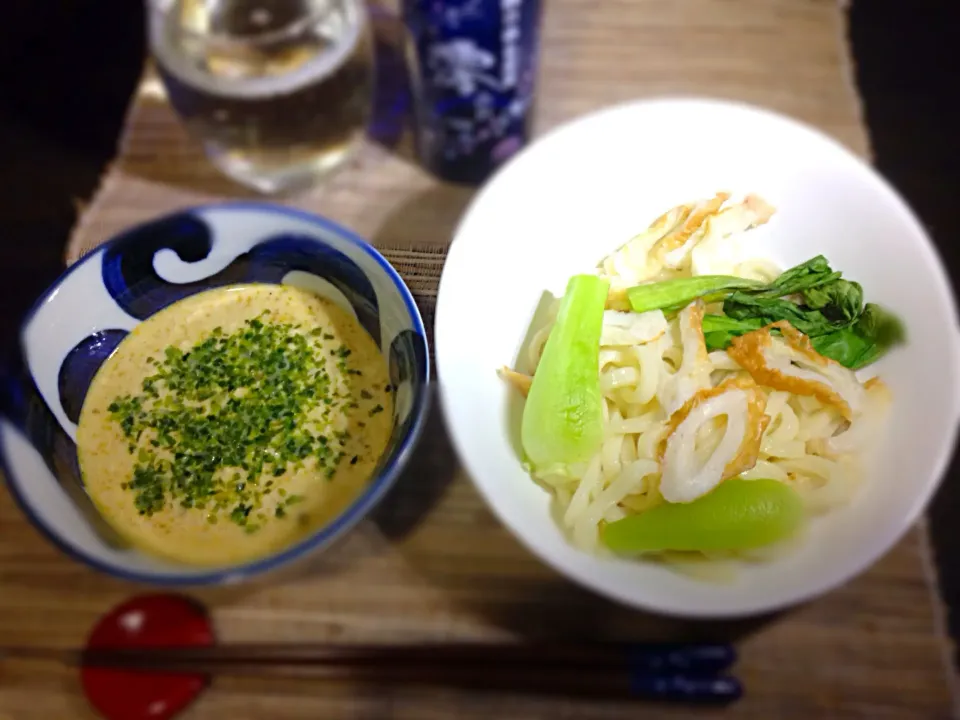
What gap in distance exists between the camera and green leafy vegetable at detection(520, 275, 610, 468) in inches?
20.9

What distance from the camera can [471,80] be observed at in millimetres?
731

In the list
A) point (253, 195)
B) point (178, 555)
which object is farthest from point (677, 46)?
point (178, 555)

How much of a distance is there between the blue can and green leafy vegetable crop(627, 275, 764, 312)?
0.27 metres

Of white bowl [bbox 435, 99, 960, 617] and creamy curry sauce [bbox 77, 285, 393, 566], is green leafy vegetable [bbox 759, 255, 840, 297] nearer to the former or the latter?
white bowl [bbox 435, 99, 960, 617]

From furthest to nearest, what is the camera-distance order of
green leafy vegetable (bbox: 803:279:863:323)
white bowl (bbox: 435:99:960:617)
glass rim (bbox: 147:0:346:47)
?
glass rim (bbox: 147:0:346:47)
green leafy vegetable (bbox: 803:279:863:323)
white bowl (bbox: 435:99:960:617)

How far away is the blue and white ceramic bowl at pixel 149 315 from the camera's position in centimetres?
49

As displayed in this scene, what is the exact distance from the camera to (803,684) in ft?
1.85

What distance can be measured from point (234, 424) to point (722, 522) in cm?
39

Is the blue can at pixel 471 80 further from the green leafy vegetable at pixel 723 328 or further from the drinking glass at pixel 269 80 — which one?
the green leafy vegetable at pixel 723 328

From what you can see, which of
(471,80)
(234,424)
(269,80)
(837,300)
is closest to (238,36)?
(269,80)

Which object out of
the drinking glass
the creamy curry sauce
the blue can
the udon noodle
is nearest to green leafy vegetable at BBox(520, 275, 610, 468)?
the udon noodle

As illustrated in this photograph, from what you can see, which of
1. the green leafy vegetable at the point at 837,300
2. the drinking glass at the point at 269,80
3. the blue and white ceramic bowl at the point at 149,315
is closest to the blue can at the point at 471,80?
the drinking glass at the point at 269,80

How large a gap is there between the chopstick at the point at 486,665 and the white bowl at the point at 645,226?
12cm

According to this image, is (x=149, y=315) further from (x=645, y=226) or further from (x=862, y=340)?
(x=862, y=340)
